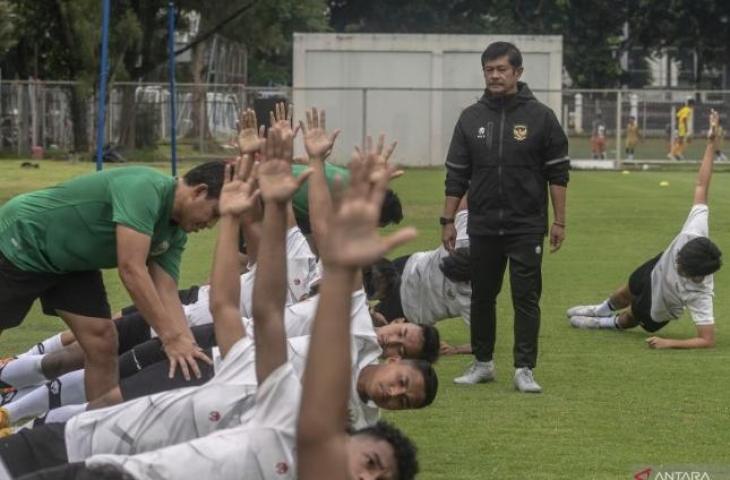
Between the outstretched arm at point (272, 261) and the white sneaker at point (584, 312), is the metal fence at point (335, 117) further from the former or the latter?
the outstretched arm at point (272, 261)

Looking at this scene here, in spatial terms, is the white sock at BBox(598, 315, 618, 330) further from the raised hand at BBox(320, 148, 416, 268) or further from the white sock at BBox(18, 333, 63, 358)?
the raised hand at BBox(320, 148, 416, 268)

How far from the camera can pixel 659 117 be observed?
44.2 m

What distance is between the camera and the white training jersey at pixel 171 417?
17.9ft

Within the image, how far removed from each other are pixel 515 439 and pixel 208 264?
8764 mm

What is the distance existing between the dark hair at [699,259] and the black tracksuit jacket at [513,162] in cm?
173

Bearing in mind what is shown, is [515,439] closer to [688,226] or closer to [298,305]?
[298,305]

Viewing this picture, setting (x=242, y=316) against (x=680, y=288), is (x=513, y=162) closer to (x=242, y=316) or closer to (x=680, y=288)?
(x=680, y=288)

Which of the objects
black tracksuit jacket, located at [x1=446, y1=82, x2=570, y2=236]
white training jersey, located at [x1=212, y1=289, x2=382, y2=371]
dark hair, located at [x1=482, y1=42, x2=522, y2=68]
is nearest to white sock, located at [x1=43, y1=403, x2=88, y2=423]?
white training jersey, located at [x1=212, y1=289, x2=382, y2=371]

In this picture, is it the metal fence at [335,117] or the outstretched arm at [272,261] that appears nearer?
the outstretched arm at [272,261]

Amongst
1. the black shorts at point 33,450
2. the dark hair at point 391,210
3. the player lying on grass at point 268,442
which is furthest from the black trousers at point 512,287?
the player lying on grass at point 268,442

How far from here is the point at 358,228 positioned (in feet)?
12.3

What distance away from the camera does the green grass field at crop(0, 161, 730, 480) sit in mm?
7680

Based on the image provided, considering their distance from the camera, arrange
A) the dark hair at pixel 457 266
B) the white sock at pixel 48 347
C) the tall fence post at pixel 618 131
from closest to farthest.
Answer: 1. the white sock at pixel 48 347
2. the dark hair at pixel 457 266
3. the tall fence post at pixel 618 131

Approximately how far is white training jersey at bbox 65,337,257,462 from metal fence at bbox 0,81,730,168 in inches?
1283
